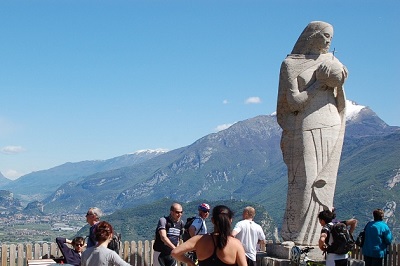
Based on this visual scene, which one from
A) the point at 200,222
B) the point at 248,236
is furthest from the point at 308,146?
the point at 200,222

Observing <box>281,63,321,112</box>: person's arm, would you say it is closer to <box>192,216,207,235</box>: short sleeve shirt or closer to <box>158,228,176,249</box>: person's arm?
<box>192,216,207,235</box>: short sleeve shirt

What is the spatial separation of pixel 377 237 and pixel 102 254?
6497mm

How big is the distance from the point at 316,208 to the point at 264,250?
6.49 feet

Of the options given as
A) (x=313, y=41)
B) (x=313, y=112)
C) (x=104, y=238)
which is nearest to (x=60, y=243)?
(x=104, y=238)

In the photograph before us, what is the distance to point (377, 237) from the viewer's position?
12000 mm

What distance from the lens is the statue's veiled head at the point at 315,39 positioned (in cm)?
1338

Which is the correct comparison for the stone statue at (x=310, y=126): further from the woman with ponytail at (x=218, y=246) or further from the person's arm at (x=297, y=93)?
the woman with ponytail at (x=218, y=246)

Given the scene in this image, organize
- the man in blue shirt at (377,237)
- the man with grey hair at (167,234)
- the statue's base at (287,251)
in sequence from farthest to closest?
the statue's base at (287,251) → the man in blue shirt at (377,237) → the man with grey hair at (167,234)

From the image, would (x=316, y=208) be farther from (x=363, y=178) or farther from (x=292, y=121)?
(x=363, y=178)

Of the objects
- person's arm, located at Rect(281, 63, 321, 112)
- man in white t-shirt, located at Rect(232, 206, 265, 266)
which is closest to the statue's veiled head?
person's arm, located at Rect(281, 63, 321, 112)

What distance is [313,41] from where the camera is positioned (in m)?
13.4

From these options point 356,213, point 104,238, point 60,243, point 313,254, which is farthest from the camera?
point 356,213

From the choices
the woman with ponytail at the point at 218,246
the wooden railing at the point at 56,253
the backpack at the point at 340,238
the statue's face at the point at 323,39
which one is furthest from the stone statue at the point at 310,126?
the woman with ponytail at the point at 218,246

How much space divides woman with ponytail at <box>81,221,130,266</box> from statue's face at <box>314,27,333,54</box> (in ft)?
24.7
